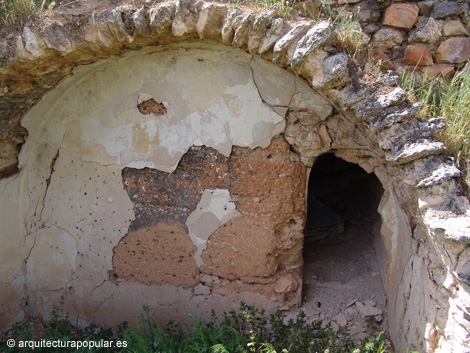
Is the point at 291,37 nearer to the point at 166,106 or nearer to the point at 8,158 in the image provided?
the point at 166,106

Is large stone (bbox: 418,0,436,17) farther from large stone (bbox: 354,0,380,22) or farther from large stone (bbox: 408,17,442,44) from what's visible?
large stone (bbox: 354,0,380,22)

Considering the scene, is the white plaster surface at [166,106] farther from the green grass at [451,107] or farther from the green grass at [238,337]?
the green grass at [238,337]

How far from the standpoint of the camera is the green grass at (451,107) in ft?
8.04

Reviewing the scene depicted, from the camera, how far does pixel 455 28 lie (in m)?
2.96

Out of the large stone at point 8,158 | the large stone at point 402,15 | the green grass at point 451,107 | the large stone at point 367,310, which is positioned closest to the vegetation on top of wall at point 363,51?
the green grass at point 451,107

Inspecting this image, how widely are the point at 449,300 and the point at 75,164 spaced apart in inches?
112

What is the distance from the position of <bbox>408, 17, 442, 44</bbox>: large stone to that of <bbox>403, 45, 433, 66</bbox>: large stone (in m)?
0.05

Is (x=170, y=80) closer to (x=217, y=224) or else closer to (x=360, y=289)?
(x=217, y=224)

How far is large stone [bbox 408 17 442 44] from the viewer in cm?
296

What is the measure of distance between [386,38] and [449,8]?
1.43 ft

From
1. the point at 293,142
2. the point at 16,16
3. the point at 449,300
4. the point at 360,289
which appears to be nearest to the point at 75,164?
the point at 16,16

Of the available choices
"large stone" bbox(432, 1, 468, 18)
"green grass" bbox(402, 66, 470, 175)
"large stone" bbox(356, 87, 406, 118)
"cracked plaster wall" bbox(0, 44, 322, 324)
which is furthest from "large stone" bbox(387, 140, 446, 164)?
"large stone" bbox(432, 1, 468, 18)

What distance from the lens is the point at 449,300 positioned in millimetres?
2238

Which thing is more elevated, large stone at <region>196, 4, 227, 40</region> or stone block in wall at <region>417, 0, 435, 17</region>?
stone block in wall at <region>417, 0, 435, 17</region>
